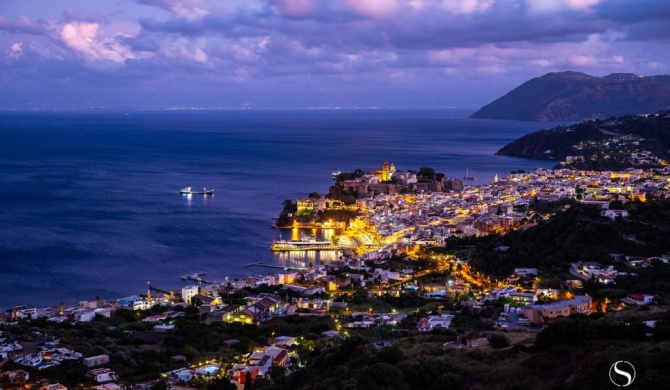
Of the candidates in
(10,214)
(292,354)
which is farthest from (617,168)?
(292,354)

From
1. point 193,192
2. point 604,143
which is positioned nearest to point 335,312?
point 193,192

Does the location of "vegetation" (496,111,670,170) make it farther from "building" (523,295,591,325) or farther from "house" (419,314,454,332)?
"house" (419,314,454,332)

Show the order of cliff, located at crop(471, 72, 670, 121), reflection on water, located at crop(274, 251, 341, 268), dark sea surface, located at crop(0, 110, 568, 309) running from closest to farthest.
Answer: dark sea surface, located at crop(0, 110, 568, 309) → reflection on water, located at crop(274, 251, 341, 268) → cliff, located at crop(471, 72, 670, 121)

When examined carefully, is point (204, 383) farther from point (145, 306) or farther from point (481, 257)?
point (481, 257)

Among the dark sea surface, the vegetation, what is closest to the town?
the dark sea surface

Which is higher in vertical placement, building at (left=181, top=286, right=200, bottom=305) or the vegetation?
the vegetation

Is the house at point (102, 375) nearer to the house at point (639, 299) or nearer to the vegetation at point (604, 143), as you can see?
the house at point (639, 299)

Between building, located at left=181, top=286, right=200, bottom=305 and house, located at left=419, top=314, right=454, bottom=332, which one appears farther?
building, located at left=181, top=286, right=200, bottom=305

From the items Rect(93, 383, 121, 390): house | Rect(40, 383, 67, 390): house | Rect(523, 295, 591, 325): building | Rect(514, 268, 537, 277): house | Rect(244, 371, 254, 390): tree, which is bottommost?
Rect(514, 268, 537, 277): house
